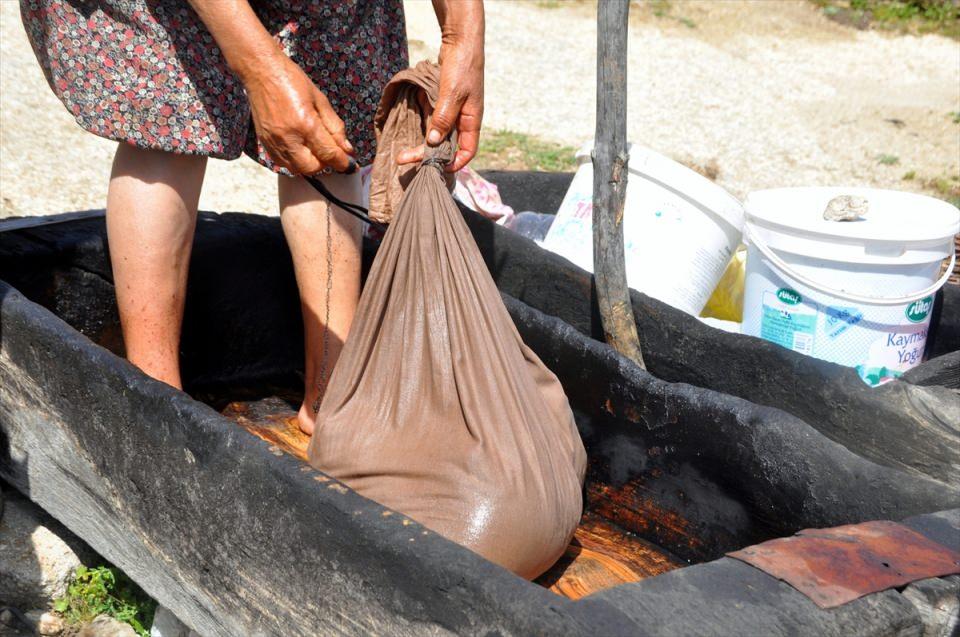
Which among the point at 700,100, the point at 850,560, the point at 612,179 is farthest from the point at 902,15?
the point at 850,560

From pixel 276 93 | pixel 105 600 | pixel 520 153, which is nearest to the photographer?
pixel 276 93

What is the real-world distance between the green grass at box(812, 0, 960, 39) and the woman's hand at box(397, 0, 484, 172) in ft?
28.1

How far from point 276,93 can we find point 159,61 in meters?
0.45

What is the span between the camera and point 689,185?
122 inches

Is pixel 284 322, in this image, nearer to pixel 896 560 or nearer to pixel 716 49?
pixel 896 560

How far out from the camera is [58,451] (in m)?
2.35

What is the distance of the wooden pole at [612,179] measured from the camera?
2.52 meters

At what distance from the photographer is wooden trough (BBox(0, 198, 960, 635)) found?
4.83 ft

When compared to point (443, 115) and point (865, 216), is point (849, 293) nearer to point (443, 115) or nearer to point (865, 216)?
point (865, 216)

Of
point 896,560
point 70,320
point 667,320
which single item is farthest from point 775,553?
point 70,320

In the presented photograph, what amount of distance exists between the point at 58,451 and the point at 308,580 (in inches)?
36.1

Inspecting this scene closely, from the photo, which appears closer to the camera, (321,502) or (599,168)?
(321,502)

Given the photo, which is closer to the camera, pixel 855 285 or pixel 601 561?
pixel 601 561

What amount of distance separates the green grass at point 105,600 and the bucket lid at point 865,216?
5.90 ft
